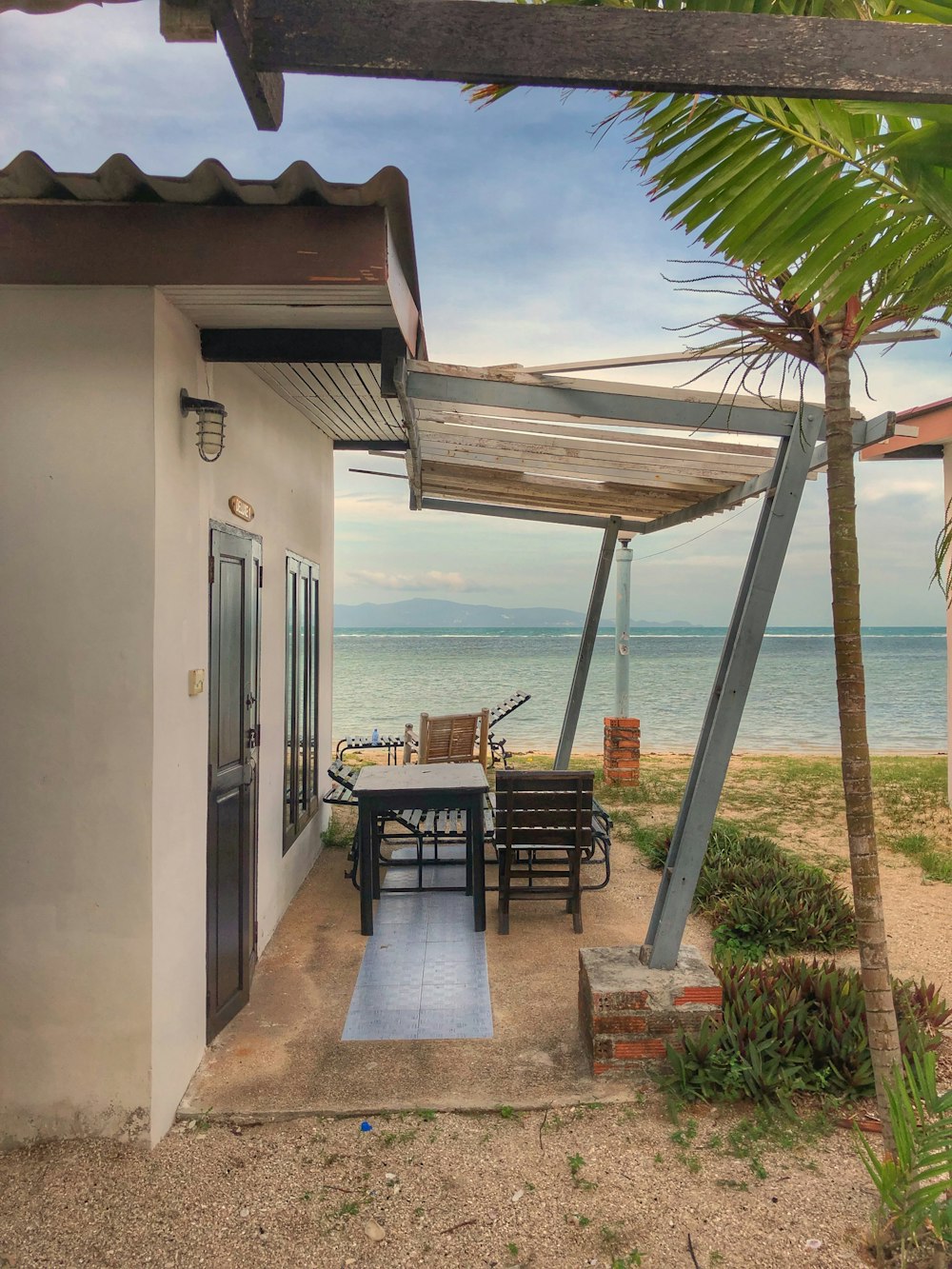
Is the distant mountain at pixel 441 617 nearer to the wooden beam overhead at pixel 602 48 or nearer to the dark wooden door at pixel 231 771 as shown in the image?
the dark wooden door at pixel 231 771

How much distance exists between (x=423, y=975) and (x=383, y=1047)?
0.87 metres

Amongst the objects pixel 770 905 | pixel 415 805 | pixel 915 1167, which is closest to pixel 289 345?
pixel 415 805

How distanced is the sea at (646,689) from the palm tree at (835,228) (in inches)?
700

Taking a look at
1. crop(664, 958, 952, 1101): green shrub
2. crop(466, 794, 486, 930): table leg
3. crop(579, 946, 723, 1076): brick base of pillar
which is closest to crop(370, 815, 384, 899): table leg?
crop(466, 794, 486, 930): table leg

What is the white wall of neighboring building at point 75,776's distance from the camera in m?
3.11

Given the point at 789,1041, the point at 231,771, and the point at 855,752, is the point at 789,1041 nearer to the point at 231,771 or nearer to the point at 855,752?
the point at 855,752

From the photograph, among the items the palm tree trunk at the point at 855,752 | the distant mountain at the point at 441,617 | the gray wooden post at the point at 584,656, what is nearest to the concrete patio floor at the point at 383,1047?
the palm tree trunk at the point at 855,752

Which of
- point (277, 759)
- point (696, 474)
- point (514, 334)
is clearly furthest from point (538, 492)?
point (514, 334)

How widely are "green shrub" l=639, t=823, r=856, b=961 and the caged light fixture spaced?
415 cm

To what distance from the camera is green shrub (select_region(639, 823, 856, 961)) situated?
5.16m

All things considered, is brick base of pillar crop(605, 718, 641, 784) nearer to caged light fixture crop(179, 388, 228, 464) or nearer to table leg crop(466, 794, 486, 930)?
table leg crop(466, 794, 486, 930)

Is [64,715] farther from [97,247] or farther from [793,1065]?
[793,1065]

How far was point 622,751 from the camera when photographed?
1066cm

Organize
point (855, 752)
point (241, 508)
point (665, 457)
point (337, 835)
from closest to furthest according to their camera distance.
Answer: point (855, 752), point (241, 508), point (665, 457), point (337, 835)
